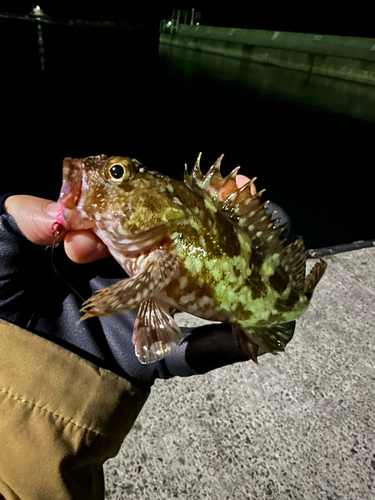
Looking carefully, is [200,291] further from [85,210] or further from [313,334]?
[313,334]

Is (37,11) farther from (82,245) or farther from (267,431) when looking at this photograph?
(267,431)

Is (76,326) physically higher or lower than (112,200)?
lower

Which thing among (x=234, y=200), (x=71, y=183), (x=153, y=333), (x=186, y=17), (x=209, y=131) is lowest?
(x=209, y=131)

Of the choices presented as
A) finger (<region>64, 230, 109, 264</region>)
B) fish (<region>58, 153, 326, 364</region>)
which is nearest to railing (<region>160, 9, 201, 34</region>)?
fish (<region>58, 153, 326, 364</region>)

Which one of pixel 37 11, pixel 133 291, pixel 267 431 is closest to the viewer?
pixel 133 291

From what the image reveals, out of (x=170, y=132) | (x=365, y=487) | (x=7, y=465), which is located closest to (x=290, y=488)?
(x=365, y=487)

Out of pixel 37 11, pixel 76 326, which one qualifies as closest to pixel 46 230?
pixel 76 326
